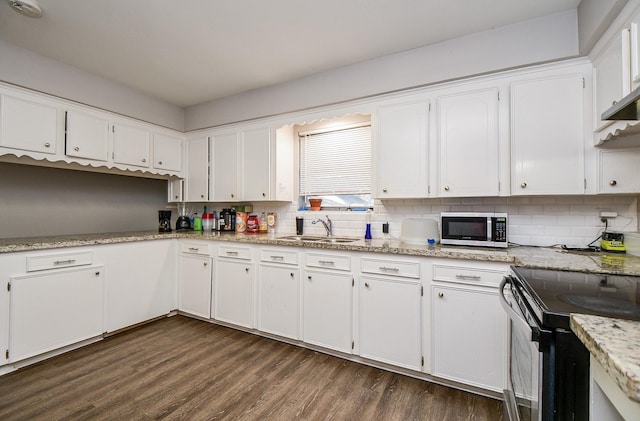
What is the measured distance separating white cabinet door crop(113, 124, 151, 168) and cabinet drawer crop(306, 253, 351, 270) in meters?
2.24

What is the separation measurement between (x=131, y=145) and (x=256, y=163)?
1347mm

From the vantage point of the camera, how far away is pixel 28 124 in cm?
235

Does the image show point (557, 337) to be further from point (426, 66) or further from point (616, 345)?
point (426, 66)

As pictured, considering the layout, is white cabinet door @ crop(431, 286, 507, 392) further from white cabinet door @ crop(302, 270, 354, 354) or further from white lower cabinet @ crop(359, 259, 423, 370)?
white cabinet door @ crop(302, 270, 354, 354)

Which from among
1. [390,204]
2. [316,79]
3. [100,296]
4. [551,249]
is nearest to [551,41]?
[551,249]

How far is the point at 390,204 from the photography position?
271cm

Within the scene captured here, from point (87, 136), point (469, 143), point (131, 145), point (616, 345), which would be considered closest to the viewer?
point (616, 345)

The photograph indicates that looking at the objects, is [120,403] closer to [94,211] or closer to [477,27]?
[94,211]

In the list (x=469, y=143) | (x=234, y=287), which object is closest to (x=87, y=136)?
(x=234, y=287)

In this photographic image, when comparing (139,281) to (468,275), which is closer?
(468,275)

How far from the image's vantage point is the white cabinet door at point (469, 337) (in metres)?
1.77

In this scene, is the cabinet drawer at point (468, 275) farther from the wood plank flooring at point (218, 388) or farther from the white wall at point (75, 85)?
the white wall at point (75, 85)

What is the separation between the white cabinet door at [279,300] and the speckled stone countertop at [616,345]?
197 centimetres

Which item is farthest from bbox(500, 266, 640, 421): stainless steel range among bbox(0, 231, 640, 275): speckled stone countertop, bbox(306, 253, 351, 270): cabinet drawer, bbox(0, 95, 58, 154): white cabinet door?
bbox(0, 95, 58, 154): white cabinet door
